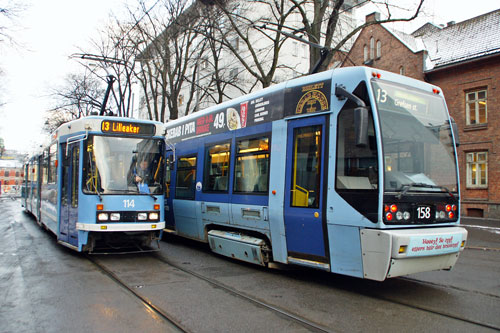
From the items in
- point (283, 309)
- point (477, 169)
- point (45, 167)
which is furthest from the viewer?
point (477, 169)

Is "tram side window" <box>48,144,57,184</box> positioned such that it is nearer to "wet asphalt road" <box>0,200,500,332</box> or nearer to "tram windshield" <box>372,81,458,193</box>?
"wet asphalt road" <box>0,200,500,332</box>

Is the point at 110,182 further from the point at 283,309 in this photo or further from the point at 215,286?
the point at 283,309

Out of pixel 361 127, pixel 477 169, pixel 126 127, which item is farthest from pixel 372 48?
pixel 361 127

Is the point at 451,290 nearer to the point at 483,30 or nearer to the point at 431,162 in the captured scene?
the point at 431,162

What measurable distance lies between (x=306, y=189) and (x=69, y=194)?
5307 mm

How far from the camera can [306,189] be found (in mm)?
6273

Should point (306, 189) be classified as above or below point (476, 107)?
below

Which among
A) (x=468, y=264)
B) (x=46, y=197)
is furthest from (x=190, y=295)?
(x=46, y=197)

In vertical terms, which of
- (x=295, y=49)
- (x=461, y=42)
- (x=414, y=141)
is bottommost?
(x=414, y=141)

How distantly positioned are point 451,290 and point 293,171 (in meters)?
3.06

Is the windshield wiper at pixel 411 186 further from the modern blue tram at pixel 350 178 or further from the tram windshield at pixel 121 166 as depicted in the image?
the tram windshield at pixel 121 166

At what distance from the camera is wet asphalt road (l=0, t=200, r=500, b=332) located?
4.62 metres

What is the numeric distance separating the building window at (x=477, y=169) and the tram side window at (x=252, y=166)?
1662cm

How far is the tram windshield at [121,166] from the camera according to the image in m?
8.15
